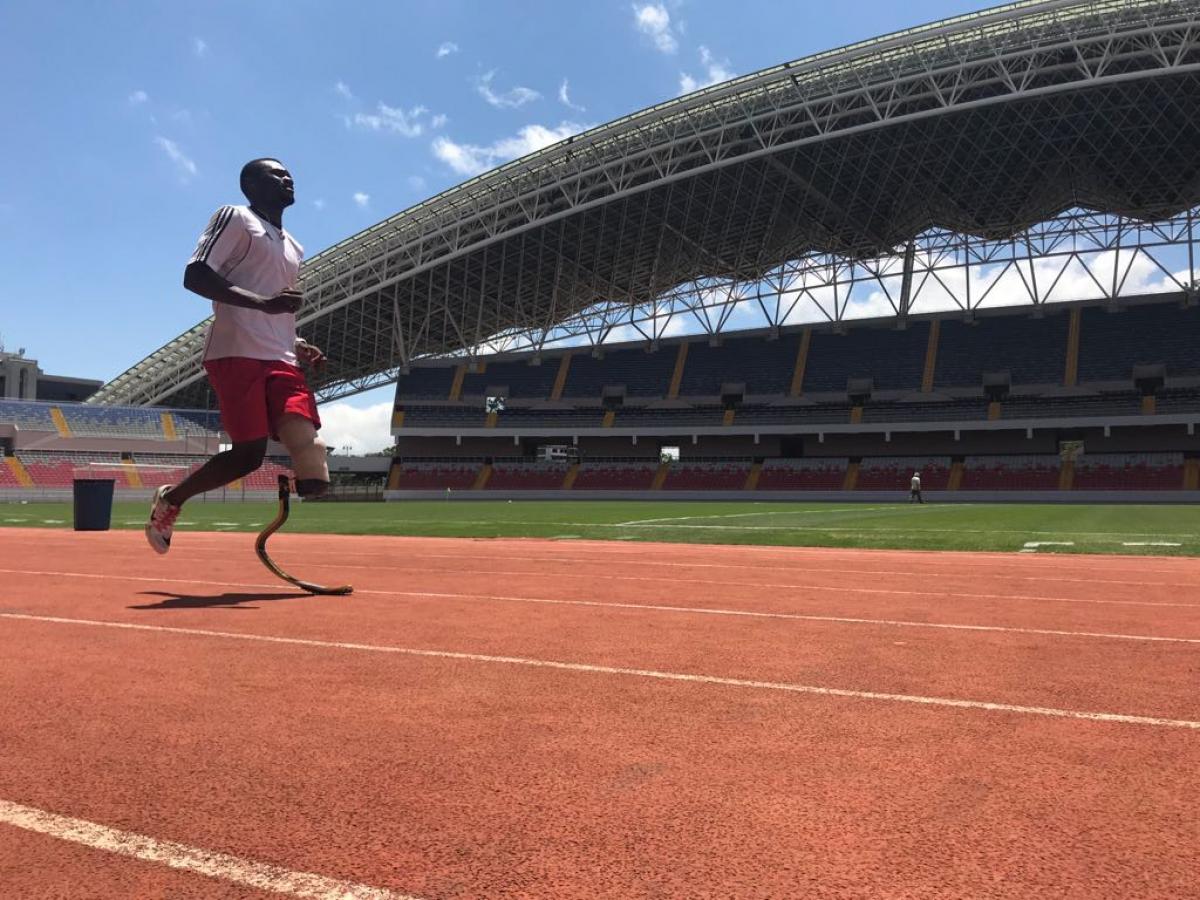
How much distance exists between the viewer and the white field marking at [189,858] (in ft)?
5.50

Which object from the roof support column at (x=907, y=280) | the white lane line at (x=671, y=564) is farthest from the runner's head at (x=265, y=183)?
the roof support column at (x=907, y=280)

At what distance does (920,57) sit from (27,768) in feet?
116

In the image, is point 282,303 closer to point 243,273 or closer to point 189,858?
point 243,273

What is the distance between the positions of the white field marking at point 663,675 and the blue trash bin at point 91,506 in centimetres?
1405

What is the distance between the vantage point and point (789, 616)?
5.38 meters

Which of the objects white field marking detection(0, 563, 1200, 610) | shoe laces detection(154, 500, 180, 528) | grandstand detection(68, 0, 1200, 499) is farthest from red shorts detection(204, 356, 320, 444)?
grandstand detection(68, 0, 1200, 499)

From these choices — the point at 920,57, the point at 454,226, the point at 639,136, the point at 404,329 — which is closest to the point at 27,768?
the point at 920,57

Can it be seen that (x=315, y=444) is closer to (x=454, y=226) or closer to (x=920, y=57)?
(x=920, y=57)

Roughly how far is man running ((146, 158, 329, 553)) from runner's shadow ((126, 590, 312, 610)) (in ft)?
2.71

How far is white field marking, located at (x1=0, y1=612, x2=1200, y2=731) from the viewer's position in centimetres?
297

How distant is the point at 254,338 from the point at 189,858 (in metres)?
4.30

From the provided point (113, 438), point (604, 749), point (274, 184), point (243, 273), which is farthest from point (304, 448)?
point (113, 438)

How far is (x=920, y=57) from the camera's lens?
30.6 m

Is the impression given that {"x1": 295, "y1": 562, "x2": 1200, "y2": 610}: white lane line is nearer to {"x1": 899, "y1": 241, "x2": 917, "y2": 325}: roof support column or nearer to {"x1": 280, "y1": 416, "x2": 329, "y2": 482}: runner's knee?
{"x1": 280, "y1": 416, "x2": 329, "y2": 482}: runner's knee
